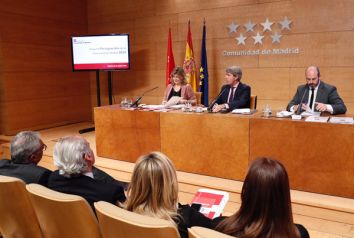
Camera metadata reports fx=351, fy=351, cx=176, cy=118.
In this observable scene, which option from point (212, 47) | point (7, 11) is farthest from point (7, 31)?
point (212, 47)

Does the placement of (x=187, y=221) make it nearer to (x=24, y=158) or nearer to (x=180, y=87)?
(x=24, y=158)

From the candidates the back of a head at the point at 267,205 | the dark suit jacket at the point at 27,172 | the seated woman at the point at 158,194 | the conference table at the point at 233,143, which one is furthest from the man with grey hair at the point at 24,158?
the conference table at the point at 233,143

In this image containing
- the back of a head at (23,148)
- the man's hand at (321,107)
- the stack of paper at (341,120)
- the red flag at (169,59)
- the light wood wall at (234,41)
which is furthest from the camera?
the red flag at (169,59)

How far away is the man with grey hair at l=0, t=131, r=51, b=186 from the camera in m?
2.13

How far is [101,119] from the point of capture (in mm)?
4363

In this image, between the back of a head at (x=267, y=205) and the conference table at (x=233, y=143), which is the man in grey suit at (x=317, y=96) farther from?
the back of a head at (x=267, y=205)

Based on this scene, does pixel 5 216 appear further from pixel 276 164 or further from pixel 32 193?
pixel 276 164

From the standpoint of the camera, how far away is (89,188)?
1.83 m

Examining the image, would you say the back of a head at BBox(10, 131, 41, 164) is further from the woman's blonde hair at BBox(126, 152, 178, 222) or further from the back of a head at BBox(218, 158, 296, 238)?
the back of a head at BBox(218, 158, 296, 238)

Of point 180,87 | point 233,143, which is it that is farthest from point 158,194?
point 180,87

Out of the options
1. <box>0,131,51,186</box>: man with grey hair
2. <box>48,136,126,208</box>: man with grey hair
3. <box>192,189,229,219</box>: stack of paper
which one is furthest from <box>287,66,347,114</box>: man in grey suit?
<box>0,131,51,186</box>: man with grey hair

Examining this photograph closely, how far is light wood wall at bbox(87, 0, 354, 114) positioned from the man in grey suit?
1.39 meters

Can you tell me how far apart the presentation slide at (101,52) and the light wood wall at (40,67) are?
32.8 inches

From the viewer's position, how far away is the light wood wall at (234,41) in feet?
16.0
